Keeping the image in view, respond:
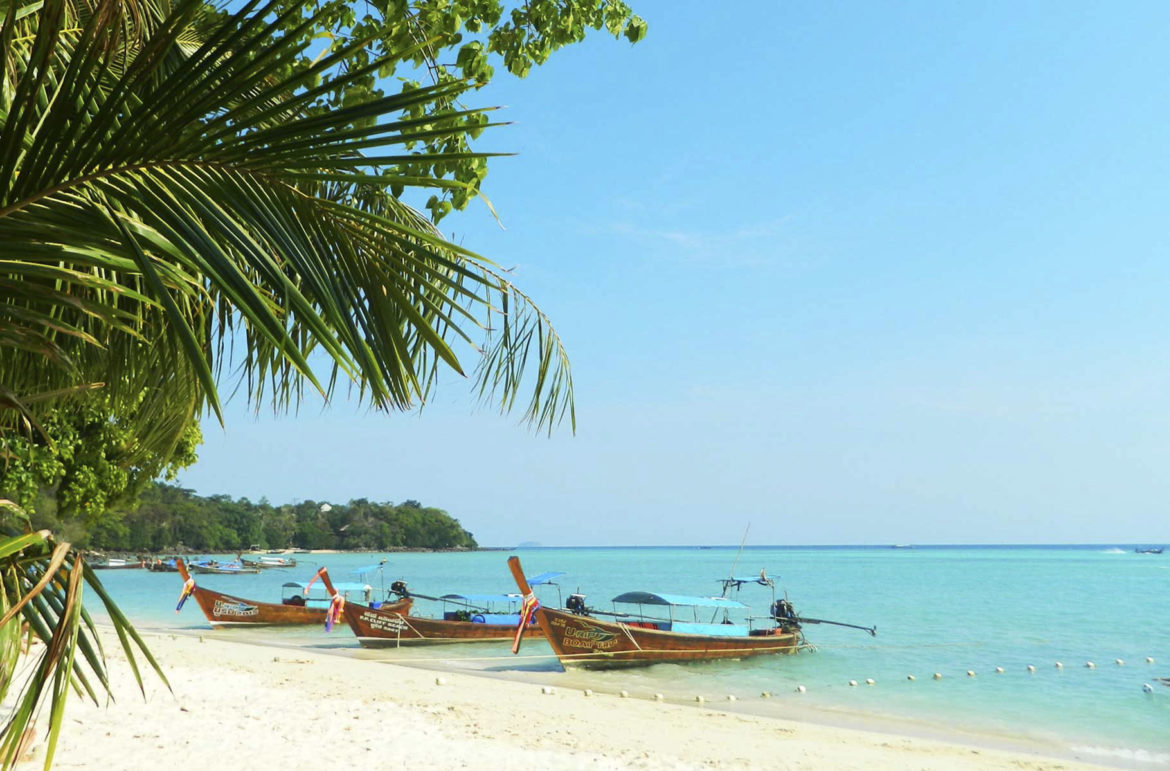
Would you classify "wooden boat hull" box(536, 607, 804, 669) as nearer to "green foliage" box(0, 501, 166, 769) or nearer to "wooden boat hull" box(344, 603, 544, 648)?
"wooden boat hull" box(344, 603, 544, 648)

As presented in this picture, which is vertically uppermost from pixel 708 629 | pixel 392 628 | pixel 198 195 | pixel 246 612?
pixel 198 195

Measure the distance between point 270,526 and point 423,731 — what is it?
101 metres

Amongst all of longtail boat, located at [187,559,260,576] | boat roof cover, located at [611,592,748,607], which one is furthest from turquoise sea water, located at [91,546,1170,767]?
longtail boat, located at [187,559,260,576]

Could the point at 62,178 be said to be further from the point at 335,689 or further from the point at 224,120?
the point at 335,689

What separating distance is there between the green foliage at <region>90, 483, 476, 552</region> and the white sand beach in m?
53.8

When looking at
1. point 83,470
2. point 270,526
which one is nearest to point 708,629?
point 83,470

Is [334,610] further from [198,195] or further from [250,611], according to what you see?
[198,195]

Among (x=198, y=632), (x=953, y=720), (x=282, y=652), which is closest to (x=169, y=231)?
(x=953, y=720)

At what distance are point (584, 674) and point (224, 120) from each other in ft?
53.1

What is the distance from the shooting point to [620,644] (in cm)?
1677

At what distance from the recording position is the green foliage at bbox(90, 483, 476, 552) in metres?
79.1

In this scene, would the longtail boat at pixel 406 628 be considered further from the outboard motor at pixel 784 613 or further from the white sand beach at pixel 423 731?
the outboard motor at pixel 784 613

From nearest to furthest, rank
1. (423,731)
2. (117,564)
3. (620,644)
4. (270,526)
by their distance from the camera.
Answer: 1. (423,731)
2. (620,644)
3. (117,564)
4. (270,526)

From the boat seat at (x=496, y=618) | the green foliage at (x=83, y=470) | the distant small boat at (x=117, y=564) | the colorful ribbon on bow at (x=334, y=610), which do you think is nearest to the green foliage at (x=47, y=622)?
the green foliage at (x=83, y=470)
